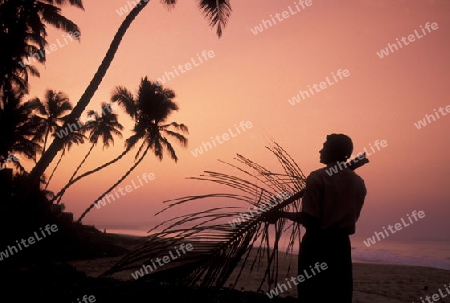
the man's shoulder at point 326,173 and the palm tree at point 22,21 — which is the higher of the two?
the palm tree at point 22,21

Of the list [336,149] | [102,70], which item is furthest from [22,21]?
[336,149]

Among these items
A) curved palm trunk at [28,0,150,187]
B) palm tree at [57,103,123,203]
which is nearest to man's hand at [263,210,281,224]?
curved palm trunk at [28,0,150,187]

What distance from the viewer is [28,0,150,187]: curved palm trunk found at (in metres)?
8.41

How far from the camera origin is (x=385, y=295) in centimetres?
965

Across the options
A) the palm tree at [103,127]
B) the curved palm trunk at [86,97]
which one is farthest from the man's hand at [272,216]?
the palm tree at [103,127]

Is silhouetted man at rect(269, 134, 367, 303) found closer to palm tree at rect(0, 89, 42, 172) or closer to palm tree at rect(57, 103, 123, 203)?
palm tree at rect(0, 89, 42, 172)

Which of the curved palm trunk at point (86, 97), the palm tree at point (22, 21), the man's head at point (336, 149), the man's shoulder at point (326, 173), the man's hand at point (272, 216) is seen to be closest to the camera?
the man's hand at point (272, 216)

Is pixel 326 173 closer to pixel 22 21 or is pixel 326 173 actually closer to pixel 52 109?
pixel 22 21

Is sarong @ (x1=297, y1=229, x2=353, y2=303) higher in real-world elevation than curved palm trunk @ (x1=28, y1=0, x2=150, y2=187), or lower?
lower

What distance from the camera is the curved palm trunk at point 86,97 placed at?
8.41 m

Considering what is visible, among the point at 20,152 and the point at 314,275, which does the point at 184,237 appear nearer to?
the point at 314,275

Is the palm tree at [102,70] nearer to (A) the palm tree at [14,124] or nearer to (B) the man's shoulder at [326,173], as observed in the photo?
(B) the man's shoulder at [326,173]

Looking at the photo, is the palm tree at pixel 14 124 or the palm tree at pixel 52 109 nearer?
the palm tree at pixel 14 124

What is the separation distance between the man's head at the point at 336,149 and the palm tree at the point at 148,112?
75.1 feet
